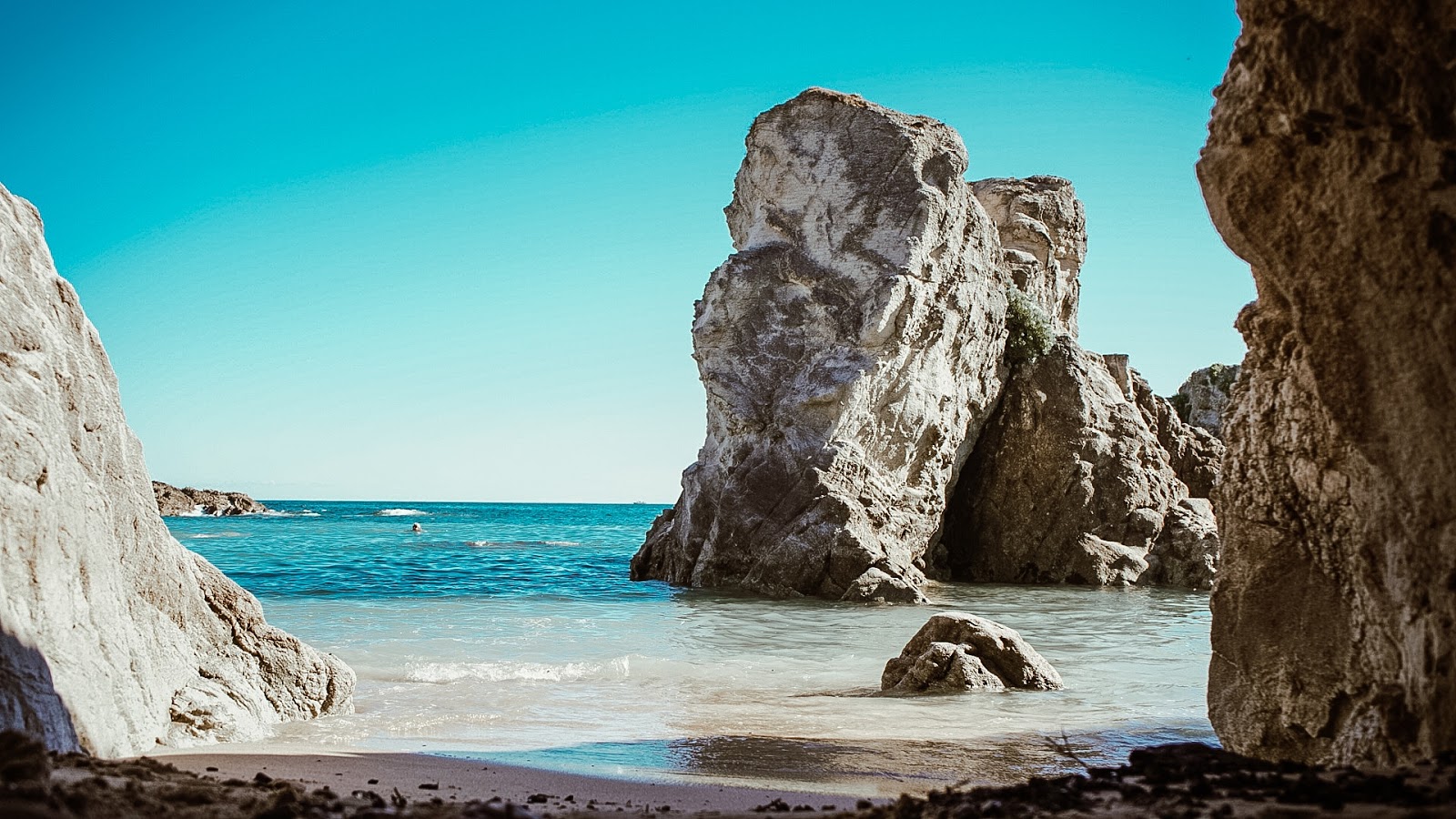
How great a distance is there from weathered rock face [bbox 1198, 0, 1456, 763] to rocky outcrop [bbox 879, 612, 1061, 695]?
4786mm

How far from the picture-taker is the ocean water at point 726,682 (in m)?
7.00

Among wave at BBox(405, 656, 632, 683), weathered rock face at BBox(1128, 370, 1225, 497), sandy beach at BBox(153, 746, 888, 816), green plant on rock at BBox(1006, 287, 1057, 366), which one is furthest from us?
weathered rock face at BBox(1128, 370, 1225, 497)

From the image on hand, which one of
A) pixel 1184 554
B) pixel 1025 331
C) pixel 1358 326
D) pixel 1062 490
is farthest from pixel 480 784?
pixel 1025 331

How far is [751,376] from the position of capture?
23.6 meters

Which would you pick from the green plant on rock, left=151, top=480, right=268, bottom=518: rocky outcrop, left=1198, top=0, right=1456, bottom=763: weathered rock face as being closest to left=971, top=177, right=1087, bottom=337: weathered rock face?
the green plant on rock

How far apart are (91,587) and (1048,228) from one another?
32.1m

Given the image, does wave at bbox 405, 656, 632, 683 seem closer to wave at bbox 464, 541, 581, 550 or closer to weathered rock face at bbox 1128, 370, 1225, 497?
weathered rock face at bbox 1128, 370, 1225, 497

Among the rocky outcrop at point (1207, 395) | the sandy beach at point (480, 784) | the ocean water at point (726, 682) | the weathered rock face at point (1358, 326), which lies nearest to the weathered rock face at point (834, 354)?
the ocean water at point (726, 682)

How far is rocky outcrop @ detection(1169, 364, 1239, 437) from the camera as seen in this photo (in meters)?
43.4

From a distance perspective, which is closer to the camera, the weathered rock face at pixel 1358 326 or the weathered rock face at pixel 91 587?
the weathered rock face at pixel 1358 326

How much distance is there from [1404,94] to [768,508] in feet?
61.7

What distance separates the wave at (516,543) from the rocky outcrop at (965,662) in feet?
106

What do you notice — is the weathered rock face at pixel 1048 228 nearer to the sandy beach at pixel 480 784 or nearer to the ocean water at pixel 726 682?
the ocean water at pixel 726 682

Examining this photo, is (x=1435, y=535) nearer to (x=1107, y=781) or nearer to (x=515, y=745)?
(x=1107, y=781)
